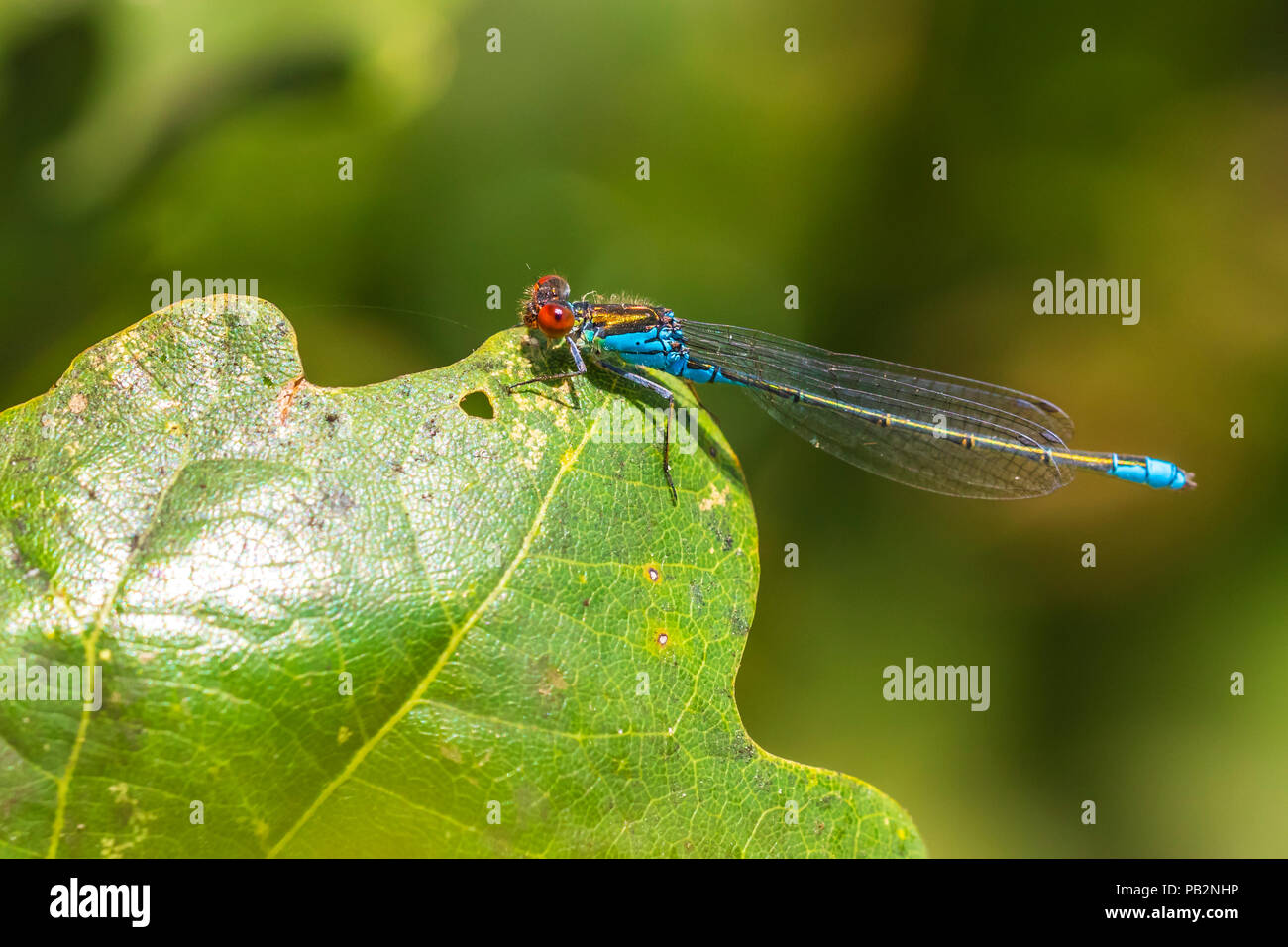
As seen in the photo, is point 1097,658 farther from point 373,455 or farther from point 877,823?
point 373,455

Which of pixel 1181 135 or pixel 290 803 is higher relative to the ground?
pixel 1181 135

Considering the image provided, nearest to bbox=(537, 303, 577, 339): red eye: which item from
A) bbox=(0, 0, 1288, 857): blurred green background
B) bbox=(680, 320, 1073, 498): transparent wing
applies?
bbox=(0, 0, 1288, 857): blurred green background

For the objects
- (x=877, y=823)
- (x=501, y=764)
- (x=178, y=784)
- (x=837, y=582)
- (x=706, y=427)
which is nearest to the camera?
(x=178, y=784)

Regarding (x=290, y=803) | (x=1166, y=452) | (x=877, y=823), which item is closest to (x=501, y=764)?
(x=290, y=803)

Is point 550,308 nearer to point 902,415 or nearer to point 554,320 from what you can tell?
point 554,320

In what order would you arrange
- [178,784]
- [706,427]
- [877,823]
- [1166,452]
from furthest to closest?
[1166,452], [706,427], [877,823], [178,784]

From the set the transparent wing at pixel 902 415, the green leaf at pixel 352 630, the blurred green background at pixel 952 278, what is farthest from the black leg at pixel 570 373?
the transparent wing at pixel 902 415
